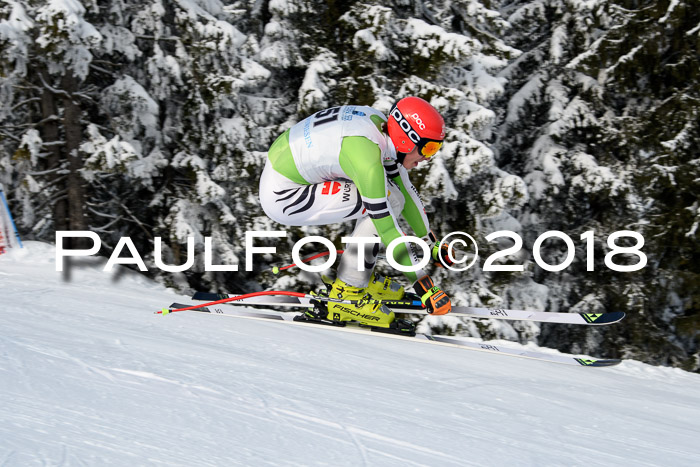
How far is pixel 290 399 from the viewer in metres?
2.26

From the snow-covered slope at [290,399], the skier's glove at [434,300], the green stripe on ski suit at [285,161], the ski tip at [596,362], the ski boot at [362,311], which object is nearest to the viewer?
the snow-covered slope at [290,399]

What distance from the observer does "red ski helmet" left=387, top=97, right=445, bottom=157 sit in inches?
144

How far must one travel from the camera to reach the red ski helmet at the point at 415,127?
3.66 metres

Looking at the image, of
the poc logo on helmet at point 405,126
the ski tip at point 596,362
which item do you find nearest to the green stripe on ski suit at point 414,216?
the poc logo on helmet at point 405,126

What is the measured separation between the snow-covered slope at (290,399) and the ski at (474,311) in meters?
0.34

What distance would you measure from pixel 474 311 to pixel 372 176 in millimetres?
1422

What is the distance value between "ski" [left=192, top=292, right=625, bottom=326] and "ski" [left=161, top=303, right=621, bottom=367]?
134mm

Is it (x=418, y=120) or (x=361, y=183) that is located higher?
(x=418, y=120)

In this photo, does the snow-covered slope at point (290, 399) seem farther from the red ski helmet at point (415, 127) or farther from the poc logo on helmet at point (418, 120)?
the poc logo on helmet at point (418, 120)

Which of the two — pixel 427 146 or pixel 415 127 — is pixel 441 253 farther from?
pixel 415 127

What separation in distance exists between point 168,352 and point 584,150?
27.5ft

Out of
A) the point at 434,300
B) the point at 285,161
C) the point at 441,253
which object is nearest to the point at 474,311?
the point at 441,253

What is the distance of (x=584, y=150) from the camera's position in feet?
31.4

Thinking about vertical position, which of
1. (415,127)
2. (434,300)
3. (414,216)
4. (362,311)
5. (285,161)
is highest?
(415,127)
